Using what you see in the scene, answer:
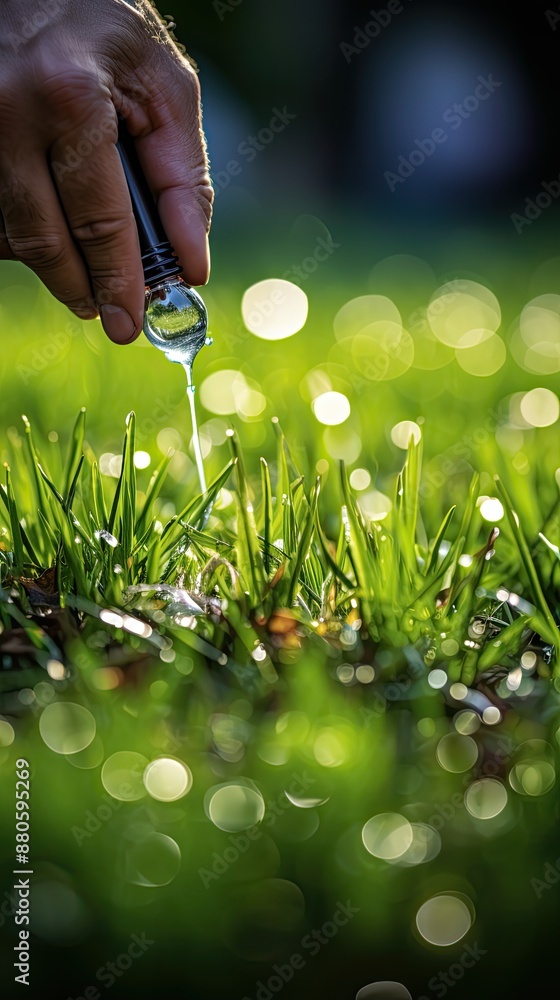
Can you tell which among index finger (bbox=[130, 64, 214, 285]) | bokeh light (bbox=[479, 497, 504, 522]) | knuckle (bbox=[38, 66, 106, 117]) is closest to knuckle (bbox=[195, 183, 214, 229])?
index finger (bbox=[130, 64, 214, 285])

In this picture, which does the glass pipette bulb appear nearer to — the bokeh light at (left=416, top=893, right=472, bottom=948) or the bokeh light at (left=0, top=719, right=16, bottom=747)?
the bokeh light at (left=0, top=719, right=16, bottom=747)

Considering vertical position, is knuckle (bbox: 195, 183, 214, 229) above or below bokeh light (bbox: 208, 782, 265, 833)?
above

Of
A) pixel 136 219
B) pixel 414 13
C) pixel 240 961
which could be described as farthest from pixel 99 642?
pixel 414 13

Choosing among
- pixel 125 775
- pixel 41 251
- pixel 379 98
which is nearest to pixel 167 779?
pixel 125 775

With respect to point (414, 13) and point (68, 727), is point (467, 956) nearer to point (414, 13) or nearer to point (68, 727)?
point (68, 727)
